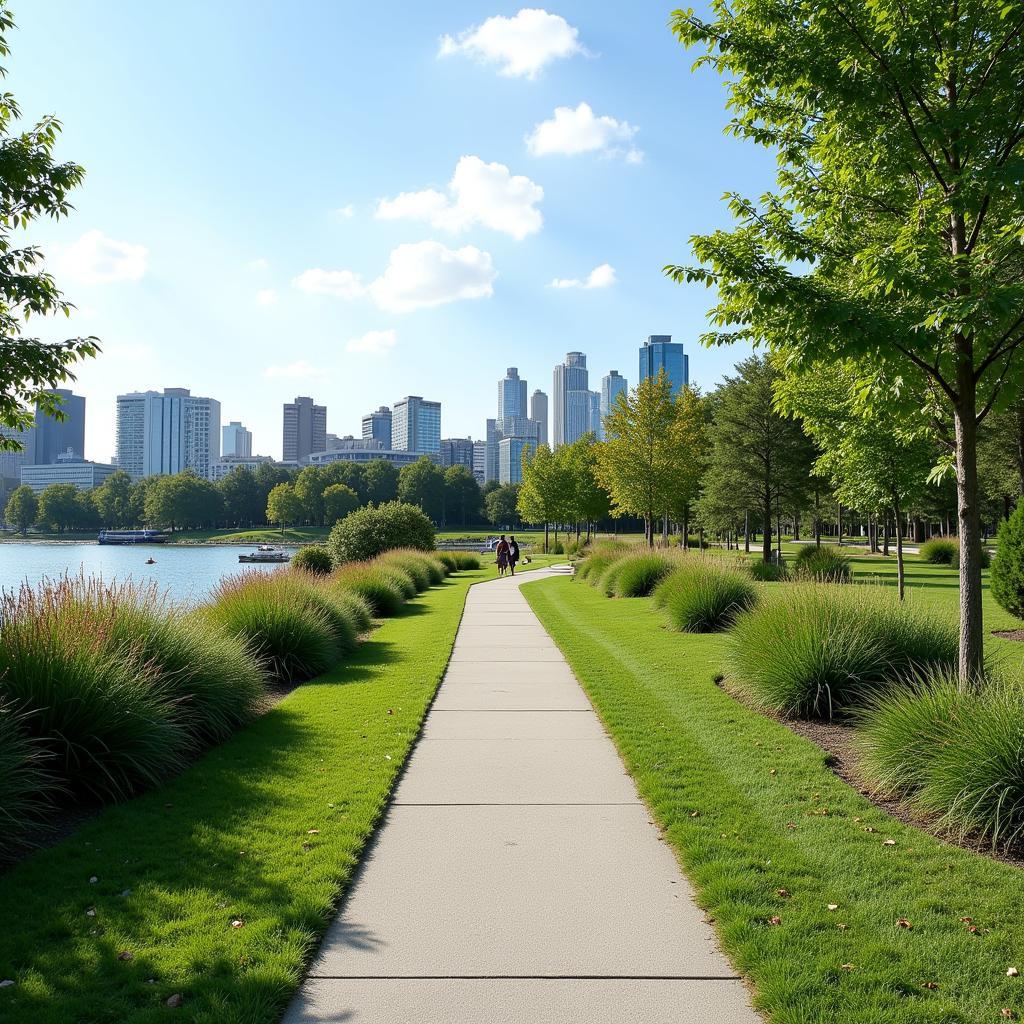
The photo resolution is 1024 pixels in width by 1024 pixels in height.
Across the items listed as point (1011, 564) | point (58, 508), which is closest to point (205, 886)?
point (1011, 564)

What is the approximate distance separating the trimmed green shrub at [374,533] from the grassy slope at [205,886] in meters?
20.1

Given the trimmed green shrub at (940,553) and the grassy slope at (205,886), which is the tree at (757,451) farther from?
the grassy slope at (205,886)

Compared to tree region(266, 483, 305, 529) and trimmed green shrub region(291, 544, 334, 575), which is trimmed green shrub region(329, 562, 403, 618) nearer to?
trimmed green shrub region(291, 544, 334, 575)

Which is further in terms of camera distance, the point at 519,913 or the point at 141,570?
the point at 141,570

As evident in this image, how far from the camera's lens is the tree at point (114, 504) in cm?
13650

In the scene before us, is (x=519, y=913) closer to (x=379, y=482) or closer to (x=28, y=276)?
(x=28, y=276)

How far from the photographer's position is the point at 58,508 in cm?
13012

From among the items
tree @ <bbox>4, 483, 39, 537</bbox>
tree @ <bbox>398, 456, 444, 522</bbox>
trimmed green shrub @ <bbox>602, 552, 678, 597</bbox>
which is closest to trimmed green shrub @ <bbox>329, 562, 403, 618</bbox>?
trimmed green shrub @ <bbox>602, 552, 678, 597</bbox>

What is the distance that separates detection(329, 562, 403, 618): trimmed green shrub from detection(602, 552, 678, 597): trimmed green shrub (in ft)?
19.5

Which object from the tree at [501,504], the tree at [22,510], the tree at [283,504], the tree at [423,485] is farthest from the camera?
the tree at [22,510]

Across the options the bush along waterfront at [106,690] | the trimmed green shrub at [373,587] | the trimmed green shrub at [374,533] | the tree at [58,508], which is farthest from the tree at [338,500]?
the bush along waterfront at [106,690]

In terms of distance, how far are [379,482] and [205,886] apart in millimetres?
138038

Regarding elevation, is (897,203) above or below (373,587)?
above

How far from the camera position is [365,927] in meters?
3.87
